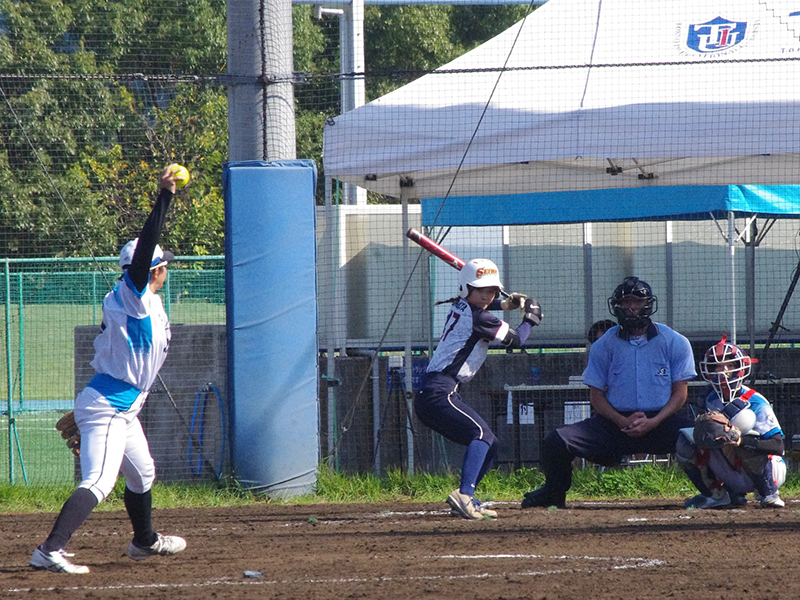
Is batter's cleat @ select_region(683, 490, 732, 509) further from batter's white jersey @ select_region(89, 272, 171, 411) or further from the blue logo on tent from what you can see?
batter's white jersey @ select_region(89, 272, 171, 411)

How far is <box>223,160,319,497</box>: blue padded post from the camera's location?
318 inches

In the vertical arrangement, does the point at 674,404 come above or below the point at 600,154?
below

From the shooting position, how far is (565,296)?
12.2m

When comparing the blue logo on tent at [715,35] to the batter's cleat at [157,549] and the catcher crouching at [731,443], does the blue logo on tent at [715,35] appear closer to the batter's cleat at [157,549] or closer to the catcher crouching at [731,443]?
the catcher crouching at [731,443]

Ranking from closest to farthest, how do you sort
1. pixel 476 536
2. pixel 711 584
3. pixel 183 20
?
pixel 711 584 < pixel 476 536 < pixel 183 20

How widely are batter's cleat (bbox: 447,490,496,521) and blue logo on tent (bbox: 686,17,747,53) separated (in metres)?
4.06

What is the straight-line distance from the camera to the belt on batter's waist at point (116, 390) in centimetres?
525

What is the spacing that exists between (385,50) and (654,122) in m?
17.5

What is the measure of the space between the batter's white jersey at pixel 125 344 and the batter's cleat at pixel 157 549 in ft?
2.66

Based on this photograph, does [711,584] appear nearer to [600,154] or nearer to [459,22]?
[600,154]

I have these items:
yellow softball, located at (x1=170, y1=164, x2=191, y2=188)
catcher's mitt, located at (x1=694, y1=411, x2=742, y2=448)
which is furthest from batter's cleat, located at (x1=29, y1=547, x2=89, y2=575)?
catcher's mitt, located at (x1=694, y1=411, x2=742, y2=448)

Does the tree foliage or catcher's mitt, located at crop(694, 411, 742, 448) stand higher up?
the tree foliage

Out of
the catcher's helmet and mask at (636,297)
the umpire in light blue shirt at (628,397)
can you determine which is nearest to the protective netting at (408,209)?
the catcher's helmet and mask at (636,297)

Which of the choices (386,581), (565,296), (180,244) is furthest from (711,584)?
(180,244)
